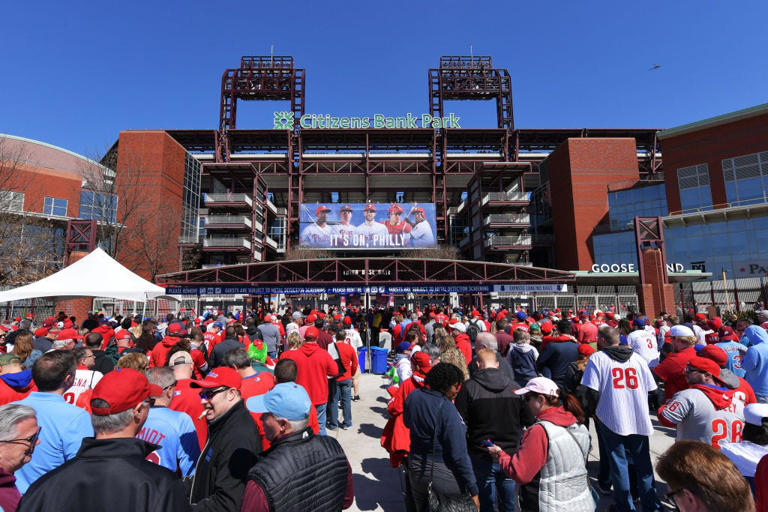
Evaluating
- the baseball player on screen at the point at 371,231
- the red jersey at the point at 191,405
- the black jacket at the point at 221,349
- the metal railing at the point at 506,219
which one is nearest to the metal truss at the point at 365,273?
the black jacket at the point at 221,349

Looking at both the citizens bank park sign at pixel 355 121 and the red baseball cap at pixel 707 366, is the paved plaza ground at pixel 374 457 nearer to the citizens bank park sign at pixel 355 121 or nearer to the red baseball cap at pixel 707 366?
the red baseball cap at pixel 707 366

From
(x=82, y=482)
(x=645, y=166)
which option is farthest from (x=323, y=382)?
(x=645, y=166)

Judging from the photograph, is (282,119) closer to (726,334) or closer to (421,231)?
(421,231)

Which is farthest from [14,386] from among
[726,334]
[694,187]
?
[694,187]

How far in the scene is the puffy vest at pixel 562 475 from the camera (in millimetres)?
2736

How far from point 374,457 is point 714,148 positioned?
49486mm

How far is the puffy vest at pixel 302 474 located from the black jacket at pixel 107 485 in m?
0.40

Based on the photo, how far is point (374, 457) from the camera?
609cm

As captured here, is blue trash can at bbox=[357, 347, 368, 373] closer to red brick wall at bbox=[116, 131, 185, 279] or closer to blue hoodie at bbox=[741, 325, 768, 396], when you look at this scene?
blue hoodie at bbox=[741, 325, 768, 396]

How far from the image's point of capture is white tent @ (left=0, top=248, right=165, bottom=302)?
11078mm

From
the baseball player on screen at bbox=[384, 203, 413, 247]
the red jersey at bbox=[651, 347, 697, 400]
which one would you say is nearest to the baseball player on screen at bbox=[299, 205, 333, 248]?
the baseball player on screen at bbox=[384, 203, 413, 247]

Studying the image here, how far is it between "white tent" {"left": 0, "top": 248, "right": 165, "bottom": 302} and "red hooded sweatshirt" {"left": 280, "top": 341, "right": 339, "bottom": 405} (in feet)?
29.6

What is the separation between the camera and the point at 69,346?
18.1 feet

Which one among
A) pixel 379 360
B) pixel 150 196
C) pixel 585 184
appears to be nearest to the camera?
pixel 379 360
